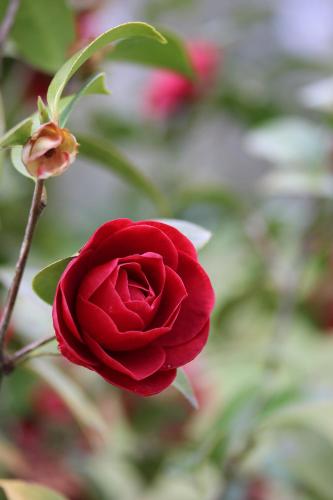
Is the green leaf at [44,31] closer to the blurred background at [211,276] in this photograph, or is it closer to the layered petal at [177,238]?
the blurred background at [211,276]

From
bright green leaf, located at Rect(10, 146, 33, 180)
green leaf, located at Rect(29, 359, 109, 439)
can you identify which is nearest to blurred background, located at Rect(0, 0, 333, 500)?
green leaf, located at Rect(29, 359, 109, 439)

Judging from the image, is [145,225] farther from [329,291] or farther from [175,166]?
[175,166]

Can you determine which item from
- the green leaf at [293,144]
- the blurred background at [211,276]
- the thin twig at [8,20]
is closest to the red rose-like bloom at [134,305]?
the blurred background at [211,276]

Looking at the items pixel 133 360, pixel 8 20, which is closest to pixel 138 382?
pixel 133 360

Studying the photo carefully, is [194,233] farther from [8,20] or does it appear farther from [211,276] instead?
[211,276]

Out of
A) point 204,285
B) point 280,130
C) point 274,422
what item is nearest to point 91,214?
point 280,130

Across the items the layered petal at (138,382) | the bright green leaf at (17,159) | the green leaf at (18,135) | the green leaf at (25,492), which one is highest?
the green leaf at (18,135)
